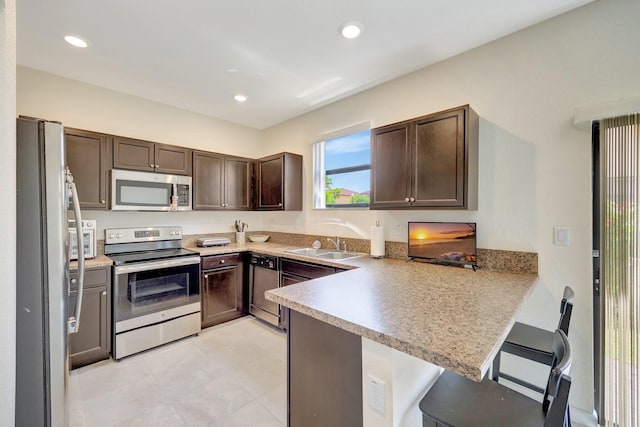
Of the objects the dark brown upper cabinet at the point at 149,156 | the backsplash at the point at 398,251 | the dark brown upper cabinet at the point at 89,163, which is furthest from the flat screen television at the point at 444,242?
the dark brown upper cabinet at the point at 89,163

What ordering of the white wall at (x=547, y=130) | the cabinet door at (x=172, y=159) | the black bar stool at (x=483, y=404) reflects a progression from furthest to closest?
the cabinet door at (x=172, y=159), the white wall at (x=547, y=130), the black bar stool at (x=483, y=404)

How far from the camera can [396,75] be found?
267cm

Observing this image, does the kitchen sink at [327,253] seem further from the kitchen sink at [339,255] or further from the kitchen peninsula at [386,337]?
the kitchen peninsula at [386,337]

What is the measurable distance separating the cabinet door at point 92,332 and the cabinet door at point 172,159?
1.40 metres

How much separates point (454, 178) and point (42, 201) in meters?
2.45

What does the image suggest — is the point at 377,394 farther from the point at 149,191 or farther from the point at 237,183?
the point at 237,183

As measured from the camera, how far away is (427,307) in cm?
124

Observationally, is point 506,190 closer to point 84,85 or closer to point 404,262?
point 404,262

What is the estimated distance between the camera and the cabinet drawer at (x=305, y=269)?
2572mm

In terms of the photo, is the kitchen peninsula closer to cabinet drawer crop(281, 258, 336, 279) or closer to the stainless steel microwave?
cabinet drawer crop(281, 258, 336, 279)

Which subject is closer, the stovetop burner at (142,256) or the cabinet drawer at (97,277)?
the cabinet drawer at (97,277)

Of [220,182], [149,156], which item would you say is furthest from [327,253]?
[149,156]

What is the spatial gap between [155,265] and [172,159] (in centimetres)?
127

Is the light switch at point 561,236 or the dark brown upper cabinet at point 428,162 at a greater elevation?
the dark brown upper cabinet at point 428,162
